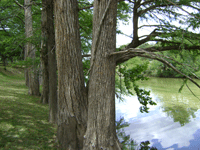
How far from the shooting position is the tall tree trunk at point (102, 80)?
3416 mm

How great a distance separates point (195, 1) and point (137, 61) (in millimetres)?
3711

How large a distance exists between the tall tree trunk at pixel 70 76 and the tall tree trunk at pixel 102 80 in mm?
439

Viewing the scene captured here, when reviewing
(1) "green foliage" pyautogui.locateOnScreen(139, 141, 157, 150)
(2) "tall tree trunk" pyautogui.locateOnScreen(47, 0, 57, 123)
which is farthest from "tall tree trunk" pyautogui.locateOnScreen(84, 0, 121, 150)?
(1) "green foliage" pyautogui.locateOnScreen(139, 141, 157, 150)

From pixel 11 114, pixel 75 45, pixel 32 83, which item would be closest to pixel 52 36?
pixel 75 45

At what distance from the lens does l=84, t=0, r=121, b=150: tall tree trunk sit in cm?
342

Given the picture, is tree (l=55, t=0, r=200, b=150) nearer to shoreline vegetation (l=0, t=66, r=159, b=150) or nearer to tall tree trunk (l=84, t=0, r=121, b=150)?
tall tree trunk (l=84, t=0, r=121, b=150)

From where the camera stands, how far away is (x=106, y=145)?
3459 mm

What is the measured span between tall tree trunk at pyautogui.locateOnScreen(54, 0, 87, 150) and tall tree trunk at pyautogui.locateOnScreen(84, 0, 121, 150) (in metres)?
0.44

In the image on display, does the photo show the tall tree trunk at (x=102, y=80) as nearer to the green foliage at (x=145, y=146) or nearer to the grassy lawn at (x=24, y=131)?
the grassy lawn at (x=24, y=131)

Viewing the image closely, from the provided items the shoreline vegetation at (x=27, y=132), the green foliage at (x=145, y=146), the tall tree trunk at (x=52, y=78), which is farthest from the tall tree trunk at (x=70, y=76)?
the green foliage at (x=145, y=146)

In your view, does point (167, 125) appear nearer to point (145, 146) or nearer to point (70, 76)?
point (145, 146)

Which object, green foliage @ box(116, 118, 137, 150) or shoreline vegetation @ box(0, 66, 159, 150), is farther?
green foliage @ box(116, 118, 137, 150)

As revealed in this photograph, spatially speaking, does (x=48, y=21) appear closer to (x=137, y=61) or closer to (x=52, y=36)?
(x=52, y=36)

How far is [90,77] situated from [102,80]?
1.01 feet
